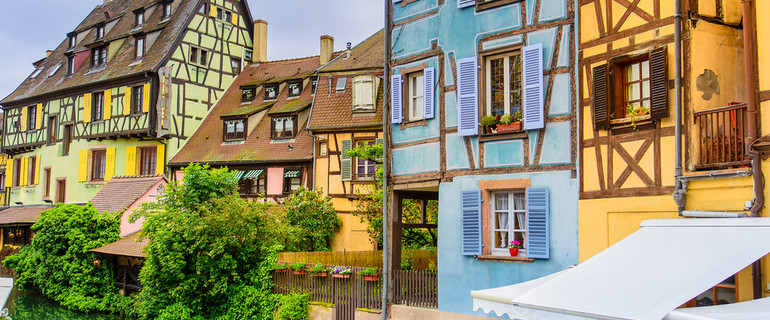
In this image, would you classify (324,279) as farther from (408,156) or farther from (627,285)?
(627,285)

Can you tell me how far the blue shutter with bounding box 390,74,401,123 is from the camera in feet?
48.2

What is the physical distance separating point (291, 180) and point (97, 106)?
1229cm

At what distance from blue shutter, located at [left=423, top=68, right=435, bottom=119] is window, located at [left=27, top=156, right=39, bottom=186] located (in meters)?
30.5

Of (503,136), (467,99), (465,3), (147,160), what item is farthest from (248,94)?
(503,136)

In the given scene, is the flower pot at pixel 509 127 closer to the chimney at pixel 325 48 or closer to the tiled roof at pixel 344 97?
the tiled roof at pixel 344 97

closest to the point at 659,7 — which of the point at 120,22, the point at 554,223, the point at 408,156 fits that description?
the point at 554,223

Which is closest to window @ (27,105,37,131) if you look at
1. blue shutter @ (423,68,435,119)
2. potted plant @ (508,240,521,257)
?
blue shutter @ (423,68,435,119)

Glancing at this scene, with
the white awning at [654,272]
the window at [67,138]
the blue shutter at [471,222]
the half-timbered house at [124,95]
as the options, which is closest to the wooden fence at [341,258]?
the blue shutter at [471,222]

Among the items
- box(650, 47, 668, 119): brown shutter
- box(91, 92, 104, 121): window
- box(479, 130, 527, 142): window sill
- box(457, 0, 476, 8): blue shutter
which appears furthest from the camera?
→ box(91, 92, 104, 121): window

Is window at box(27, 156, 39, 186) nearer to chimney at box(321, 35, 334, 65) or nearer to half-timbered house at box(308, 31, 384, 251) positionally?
chimney at box(321, 35, 334, 65)

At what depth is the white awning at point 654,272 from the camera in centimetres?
730

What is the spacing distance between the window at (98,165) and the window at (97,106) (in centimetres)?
165

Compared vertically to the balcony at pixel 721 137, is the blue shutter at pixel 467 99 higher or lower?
higher

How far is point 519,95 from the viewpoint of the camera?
12680mm
